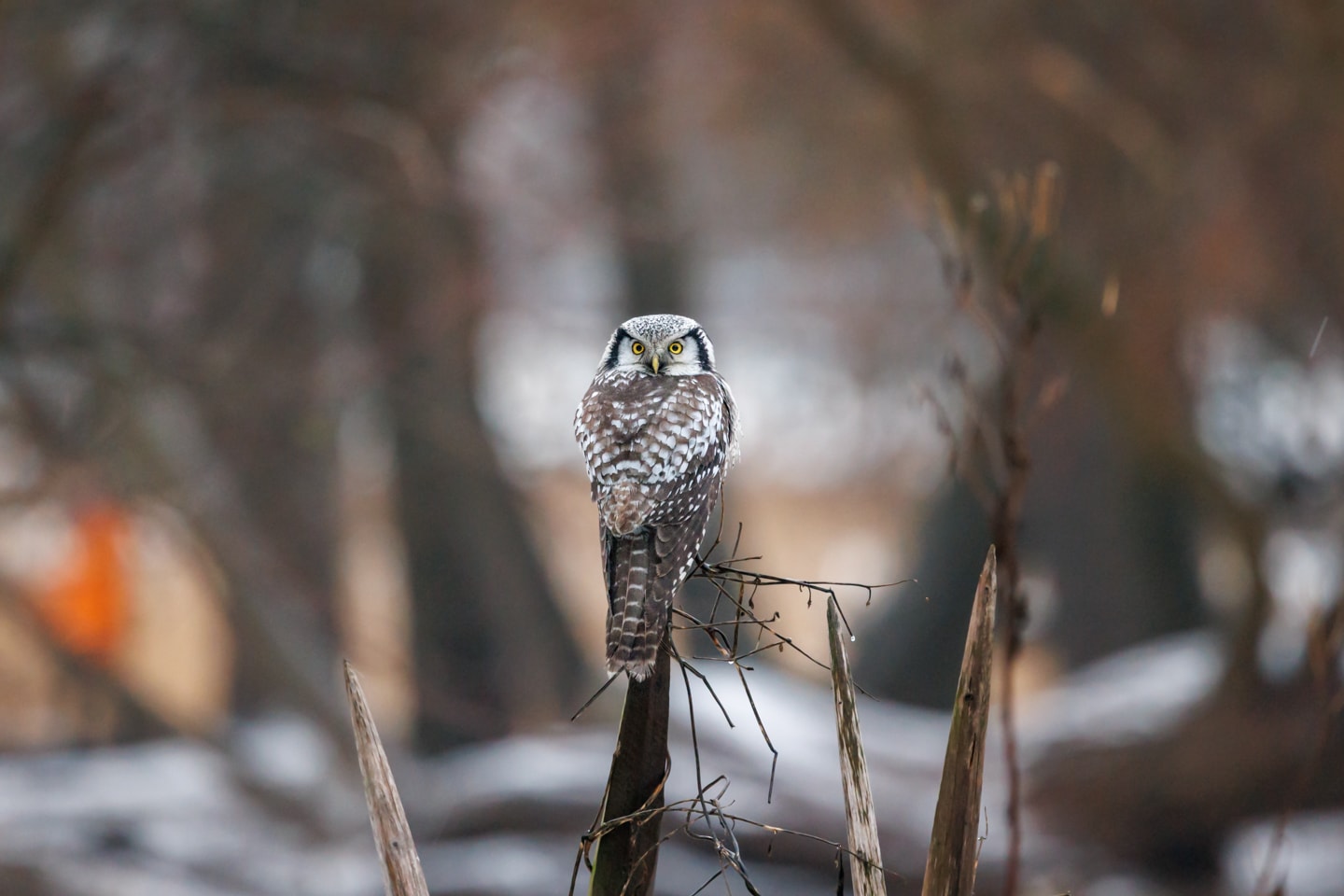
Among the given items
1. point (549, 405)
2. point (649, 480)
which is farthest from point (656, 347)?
point (549, 405)

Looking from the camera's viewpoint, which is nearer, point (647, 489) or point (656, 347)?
point (647, 489)

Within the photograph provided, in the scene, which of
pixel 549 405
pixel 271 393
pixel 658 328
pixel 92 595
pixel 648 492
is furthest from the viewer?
pixel 549 405

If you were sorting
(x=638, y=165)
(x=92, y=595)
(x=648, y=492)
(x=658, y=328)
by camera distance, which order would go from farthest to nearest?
(x=638, y=165) → (x=92, y=595) → (x=658, y=328) → (x=648, y=492)

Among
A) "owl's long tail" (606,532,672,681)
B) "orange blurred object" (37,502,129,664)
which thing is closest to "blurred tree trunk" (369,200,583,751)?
"orange blurred object" (37,502,129,664)

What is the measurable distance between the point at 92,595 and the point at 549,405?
3.30 meters

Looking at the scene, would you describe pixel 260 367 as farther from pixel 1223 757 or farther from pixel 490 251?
pixel 1223 757

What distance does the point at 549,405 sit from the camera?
8.65m

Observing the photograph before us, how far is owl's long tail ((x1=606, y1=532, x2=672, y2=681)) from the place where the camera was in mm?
1242

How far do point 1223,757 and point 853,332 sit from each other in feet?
20.9

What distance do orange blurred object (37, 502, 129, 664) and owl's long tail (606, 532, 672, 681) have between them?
23.6 feet

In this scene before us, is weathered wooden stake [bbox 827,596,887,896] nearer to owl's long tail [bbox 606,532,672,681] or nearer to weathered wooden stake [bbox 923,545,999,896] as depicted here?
weathered wooden stake [bbox 923,545,999,896]

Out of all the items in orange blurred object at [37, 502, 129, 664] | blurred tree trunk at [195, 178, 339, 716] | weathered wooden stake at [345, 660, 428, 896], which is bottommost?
weathered wooden stake at [345, 660, 428, 896]

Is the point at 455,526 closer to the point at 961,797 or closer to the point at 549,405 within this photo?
the point at 549,405

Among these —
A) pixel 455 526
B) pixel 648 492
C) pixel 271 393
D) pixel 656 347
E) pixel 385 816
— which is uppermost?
pixel 455 526
